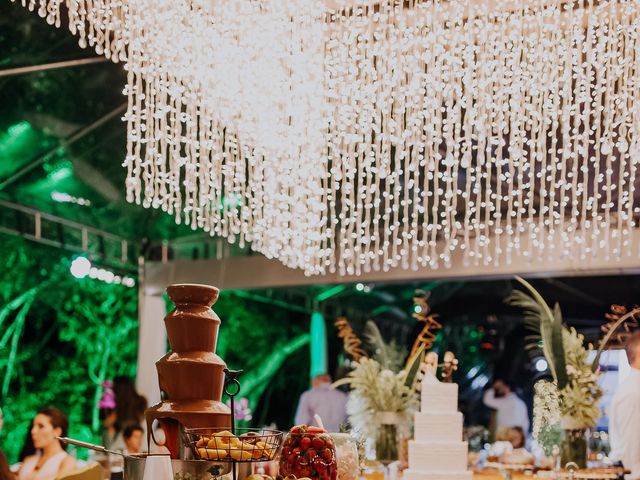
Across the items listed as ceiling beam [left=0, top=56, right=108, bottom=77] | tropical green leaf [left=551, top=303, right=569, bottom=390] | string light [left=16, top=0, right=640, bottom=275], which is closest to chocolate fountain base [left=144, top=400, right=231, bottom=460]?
string light [left=16, top=0, right=640, bottom=275]

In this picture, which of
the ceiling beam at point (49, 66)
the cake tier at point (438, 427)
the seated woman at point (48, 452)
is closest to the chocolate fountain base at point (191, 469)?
the cake tier at point (438, 427)

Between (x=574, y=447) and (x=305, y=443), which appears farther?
(x=574, y=447)

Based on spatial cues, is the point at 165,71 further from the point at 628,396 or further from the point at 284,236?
the point at 628,396

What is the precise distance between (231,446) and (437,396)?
2807 mm

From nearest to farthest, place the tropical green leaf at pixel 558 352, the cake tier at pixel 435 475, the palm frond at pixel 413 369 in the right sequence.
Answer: the cake tier at pixel 435 475 < the tropical green leaf at pixel 558 352 < the palm frond at pixel 413 369

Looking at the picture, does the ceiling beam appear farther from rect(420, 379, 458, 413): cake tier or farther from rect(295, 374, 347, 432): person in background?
rect(295, 374, 347, 432): person in background

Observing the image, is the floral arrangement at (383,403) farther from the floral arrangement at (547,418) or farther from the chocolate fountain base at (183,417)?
the chocolate fountain base at (183,417)

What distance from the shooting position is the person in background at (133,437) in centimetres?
646

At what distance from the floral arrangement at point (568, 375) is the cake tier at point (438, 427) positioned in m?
0.60

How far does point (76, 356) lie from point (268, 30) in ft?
17.7

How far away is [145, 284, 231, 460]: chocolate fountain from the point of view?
8.18 ft

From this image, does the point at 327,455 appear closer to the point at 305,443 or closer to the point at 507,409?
the point at 305,443

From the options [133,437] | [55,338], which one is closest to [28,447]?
[133,437]

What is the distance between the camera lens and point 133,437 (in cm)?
653
